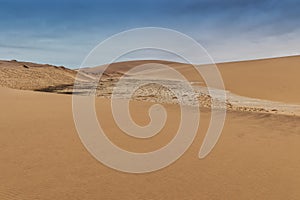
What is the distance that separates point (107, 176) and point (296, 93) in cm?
2541

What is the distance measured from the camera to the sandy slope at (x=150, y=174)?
450cm

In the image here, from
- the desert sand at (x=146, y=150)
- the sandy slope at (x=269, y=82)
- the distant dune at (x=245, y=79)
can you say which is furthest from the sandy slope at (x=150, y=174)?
the sandy slope at (x=269, y=82)

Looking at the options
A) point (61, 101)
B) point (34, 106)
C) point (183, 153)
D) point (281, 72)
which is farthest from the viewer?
point (281, 72)

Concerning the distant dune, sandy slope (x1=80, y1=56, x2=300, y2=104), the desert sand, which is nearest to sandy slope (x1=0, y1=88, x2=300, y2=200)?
the desert sand

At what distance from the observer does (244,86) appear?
99.9 feet

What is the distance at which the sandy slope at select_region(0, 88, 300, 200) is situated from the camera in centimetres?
450

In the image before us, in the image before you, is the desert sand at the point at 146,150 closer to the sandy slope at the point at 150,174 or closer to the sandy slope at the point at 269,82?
the sandy slope at the point at 150,174

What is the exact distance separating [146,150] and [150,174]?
139 centimetres

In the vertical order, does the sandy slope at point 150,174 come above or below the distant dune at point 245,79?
below

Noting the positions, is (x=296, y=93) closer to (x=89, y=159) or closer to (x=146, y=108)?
(x=146, y=108)

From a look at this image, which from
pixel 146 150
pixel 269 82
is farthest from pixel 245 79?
pixel 146 150

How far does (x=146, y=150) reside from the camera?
21.8ft

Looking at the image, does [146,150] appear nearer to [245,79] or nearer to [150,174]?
[150,174]

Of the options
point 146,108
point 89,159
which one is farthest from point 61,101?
point 89,159
